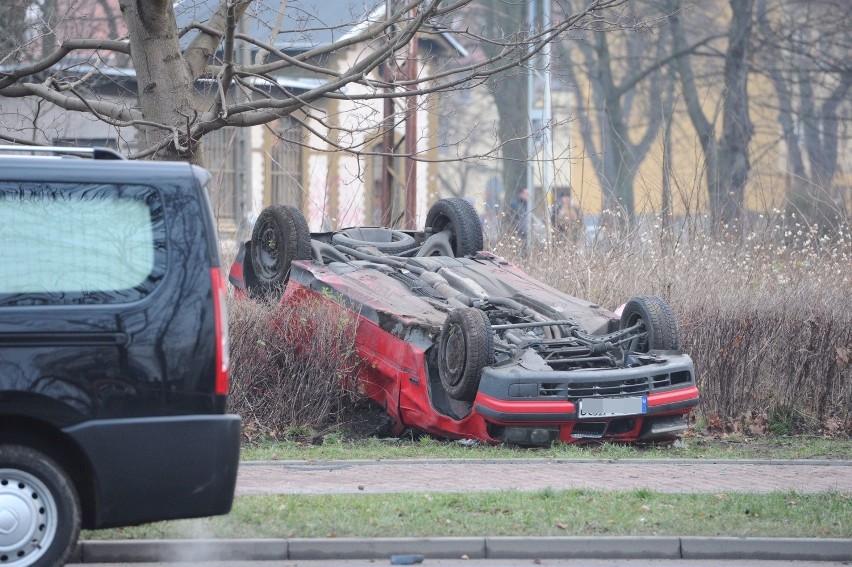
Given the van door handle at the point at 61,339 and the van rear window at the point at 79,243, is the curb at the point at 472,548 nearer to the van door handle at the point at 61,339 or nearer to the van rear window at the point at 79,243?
the van door handle at the point at 61,339

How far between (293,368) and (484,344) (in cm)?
217

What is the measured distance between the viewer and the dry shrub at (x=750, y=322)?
11.8 m

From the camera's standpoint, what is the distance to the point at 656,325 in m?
10.4

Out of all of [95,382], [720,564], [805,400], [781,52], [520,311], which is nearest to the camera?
[95,382]

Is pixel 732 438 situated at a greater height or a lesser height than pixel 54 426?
lesser

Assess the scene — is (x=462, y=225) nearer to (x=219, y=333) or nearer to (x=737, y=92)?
(x=219, y=333)

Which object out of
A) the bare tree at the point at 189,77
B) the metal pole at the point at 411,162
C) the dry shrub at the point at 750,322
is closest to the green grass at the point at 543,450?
the dry shrub at the point at 750,322

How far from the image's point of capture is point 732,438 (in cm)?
1138

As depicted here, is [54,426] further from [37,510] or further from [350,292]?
[350,292]

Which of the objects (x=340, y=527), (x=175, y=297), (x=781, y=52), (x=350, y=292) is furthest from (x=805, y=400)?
(x=781, y=52)

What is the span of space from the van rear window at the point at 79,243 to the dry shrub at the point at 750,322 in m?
7.29

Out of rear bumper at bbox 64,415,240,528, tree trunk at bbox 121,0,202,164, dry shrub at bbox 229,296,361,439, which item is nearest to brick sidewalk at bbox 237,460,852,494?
dry shrub at bbox 229,296,361,439

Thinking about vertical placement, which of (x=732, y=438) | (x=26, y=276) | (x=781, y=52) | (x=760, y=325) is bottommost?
(x=732, y=438)

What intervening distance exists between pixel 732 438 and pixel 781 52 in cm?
3028
